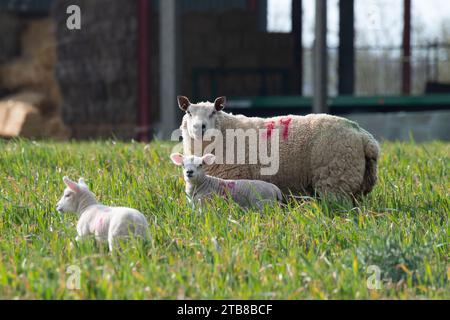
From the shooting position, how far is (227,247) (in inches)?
187

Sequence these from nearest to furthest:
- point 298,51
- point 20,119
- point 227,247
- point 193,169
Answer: point 227,247 → point 193,169 → point 298,51 → point 20,119

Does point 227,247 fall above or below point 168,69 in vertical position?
below

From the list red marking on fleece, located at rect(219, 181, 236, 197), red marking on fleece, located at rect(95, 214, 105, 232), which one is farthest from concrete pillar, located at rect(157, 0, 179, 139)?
red marking on fleece, located at rect(95, 214, 105, 232)

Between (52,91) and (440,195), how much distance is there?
476 inches

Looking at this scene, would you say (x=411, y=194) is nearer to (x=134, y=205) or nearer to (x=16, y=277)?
(x=134, y=205)

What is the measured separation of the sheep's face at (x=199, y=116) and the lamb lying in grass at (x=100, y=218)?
4.29 ft

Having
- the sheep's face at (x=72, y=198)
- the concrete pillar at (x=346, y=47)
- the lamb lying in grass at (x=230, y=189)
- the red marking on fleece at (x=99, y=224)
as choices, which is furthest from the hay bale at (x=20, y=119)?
the red marking on fleece at (x=99, y=224)

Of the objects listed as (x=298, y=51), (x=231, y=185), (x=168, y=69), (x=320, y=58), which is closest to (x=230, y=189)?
(x=231, y=185)

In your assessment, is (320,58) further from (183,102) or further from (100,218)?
(100,218)

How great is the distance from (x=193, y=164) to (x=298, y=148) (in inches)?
37.4

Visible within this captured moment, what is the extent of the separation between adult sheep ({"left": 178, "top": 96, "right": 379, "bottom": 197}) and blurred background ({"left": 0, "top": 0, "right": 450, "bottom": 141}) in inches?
259

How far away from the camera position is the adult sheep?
248 inches
